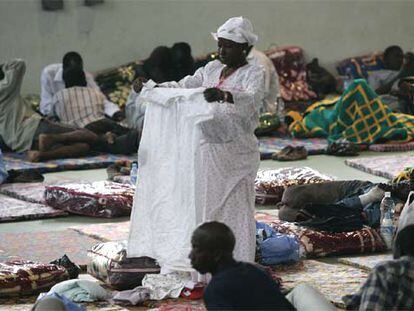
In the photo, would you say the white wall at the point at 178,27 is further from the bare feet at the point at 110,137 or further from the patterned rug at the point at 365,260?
the patterned rug at the point at 365,260

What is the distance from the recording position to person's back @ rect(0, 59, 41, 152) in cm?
1259

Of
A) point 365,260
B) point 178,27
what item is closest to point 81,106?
point 178,27

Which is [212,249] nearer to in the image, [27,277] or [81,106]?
[27,277]

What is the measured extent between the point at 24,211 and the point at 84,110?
3.70 m

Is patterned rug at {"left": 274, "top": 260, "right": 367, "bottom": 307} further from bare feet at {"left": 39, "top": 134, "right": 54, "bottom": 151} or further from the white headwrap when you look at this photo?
bare feet at {"left": 39, "top": 134, "right": 54, "bottom": 151}

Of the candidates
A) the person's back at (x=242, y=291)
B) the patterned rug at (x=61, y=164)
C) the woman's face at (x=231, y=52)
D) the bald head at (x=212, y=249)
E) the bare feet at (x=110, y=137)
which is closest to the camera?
the person's back at (x=242, y=291)

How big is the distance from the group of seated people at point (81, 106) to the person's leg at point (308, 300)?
578 centimetres

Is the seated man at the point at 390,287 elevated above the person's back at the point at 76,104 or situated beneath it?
elevated above

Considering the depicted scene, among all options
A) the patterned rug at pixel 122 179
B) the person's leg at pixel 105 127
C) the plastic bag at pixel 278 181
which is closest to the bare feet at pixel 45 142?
the person's leg at pixel 105 127

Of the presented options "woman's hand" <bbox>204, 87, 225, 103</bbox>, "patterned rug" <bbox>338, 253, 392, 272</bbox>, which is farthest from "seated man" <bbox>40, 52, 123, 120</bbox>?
"woman's hand" <bbox>204, 87, 225, 103</bbox>

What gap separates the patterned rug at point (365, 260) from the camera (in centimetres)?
775

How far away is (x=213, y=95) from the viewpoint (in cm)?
706

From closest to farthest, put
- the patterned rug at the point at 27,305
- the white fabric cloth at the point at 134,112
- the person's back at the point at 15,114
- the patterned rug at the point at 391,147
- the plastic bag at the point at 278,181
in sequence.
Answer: the patterned rug at the point at 27,305 → the plastic bag at the point at 278,181 → the person's back at the point at 15,114 → the patterned rug at the point at 391,147 → the white fabric cloth at the point at 134,112

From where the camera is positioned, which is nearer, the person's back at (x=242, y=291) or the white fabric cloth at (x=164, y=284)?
the person's back at (x=242, y=291)
